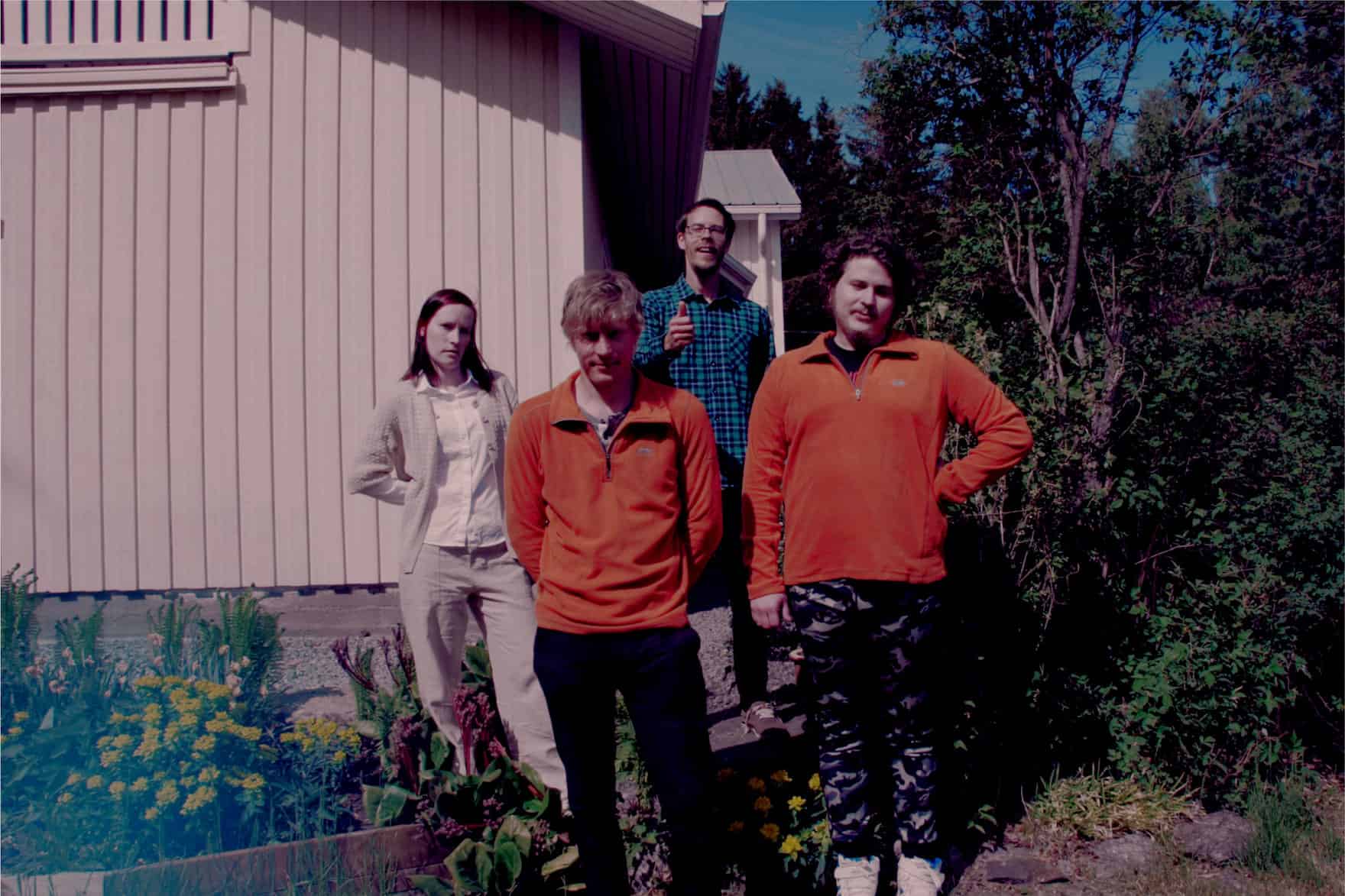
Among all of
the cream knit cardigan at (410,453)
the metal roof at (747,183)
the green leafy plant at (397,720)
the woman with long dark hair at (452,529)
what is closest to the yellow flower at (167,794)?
the green leafy plant at (397,720)

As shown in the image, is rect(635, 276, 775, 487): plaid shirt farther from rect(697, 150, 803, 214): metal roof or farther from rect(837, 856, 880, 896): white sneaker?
rect(697, 150, 803, 214): metal roof

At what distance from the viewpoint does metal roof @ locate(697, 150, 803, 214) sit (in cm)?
1499

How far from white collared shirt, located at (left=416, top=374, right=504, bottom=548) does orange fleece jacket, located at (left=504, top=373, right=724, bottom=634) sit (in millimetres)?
449

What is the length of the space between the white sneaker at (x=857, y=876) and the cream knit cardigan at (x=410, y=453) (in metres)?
1.54

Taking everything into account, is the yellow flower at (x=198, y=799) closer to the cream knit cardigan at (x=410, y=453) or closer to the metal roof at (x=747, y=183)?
the cream knit cardigan at (x=410, y=453)

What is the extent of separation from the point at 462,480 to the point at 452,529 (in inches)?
6.5

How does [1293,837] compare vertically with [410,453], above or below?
below

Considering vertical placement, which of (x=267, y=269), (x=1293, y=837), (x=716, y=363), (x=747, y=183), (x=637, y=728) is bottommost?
(x=1293, y=837)

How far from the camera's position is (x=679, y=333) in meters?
3.05

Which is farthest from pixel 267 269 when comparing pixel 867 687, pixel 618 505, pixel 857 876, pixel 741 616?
pixel 857 876

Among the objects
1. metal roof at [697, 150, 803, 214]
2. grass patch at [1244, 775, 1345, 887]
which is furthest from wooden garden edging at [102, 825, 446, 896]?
metal roof at [697, 150, 803, 214]

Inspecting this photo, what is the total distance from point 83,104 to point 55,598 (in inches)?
A: 111

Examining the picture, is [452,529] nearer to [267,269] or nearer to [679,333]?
[679,333]

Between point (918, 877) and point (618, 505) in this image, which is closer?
point (618, 505)
